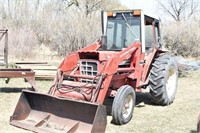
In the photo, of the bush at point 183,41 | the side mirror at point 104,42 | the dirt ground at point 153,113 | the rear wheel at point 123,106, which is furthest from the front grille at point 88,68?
the bush at point 183,41

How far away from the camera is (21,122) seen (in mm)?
5234

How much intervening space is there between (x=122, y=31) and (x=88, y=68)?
4.52ft

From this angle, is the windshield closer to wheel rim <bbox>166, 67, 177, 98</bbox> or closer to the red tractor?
the red tractor

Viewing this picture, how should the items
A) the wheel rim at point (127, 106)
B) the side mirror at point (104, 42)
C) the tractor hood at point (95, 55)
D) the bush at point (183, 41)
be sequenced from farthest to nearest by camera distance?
the bush at point (183, 41), the side mirror at point (104, 42), the tractor hood at point (95, 55), the wheel rim at point (127, 106)

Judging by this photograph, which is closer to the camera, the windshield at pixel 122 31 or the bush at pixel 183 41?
the windshield at pixel 122 31

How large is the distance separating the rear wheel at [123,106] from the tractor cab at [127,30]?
1240 millimetres

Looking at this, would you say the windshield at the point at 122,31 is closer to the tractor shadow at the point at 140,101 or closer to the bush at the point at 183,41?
the tractor shadow at the point at 140,101

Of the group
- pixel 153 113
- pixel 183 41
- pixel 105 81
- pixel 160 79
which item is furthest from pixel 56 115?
pixel 183 41

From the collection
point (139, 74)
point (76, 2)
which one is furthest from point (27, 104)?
point (76, 2)

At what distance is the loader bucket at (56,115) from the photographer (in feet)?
15.4

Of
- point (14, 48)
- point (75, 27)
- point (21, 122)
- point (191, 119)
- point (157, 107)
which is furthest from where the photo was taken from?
point (75, 27)

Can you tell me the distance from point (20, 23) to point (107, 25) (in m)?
12.3

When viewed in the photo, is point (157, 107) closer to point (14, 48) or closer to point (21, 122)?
point (21, 122)

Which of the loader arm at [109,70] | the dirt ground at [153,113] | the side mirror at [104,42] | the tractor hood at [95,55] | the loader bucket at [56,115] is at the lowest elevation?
the dirt ground at [153,113]
